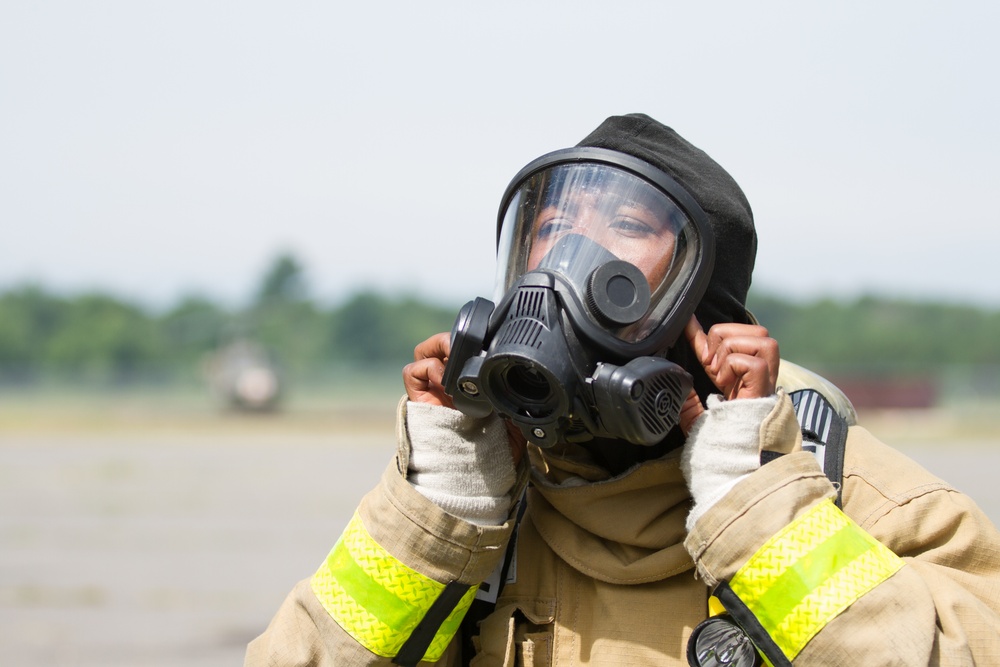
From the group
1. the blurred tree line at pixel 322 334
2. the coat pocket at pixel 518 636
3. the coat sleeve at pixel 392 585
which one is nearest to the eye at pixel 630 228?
the coat sleeve at pixel 392 585

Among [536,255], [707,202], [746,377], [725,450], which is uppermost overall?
[707,202]

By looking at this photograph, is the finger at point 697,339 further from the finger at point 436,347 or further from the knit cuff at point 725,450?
the finger at point 436,347

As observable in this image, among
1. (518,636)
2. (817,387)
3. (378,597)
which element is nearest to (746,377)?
(817,387)

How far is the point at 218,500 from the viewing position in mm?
11430

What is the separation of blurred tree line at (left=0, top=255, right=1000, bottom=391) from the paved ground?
881 inches

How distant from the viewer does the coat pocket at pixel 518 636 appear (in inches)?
76.5

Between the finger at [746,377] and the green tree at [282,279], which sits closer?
the finger at [746,377]

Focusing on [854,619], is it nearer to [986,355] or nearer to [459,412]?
[459,412]

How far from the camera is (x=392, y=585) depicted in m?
1.89

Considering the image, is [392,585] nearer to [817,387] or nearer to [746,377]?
[746,377]

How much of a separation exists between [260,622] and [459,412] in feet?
15.8

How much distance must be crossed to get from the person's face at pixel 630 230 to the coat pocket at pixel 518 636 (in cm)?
65

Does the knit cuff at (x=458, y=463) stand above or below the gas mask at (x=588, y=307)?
below

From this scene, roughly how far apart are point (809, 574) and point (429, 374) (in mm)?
761
